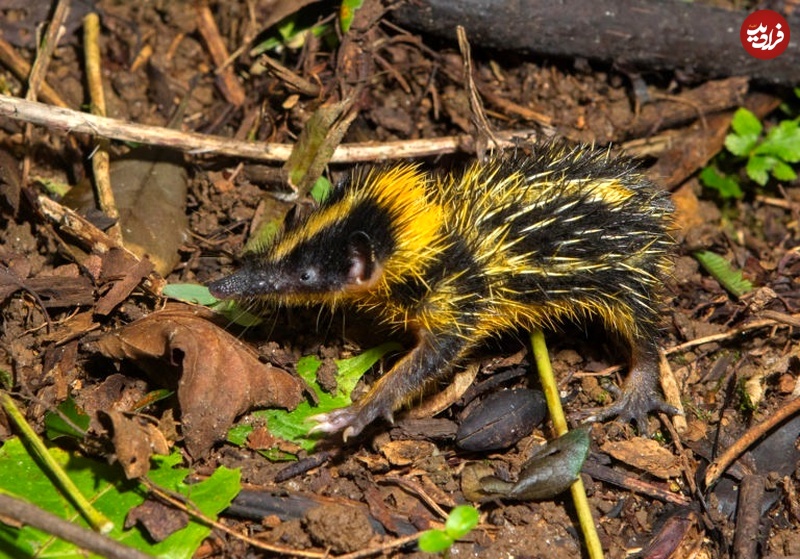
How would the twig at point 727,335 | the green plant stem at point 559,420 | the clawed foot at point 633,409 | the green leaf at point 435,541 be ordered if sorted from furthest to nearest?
1. the twig at point 727,335
2. the clawed foot at point 633,409
3. the green plant stem at point 559,420
4. the green leaf at point 435,541

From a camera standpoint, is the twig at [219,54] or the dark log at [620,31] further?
the twig at [219,54]

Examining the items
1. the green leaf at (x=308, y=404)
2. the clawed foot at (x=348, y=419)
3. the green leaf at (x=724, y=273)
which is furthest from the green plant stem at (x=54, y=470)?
the green leaf at (x=724, y=273)

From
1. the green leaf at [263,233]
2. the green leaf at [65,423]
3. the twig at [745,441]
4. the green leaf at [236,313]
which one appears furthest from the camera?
the green leaf at [263,233]

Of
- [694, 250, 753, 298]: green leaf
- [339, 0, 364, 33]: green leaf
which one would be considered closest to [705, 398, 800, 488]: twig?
[694, 250, 753, 298]: green leaf

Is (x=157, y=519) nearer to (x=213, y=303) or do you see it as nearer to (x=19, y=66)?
(x=213, y=303)

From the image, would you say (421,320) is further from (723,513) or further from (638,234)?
(723,513)

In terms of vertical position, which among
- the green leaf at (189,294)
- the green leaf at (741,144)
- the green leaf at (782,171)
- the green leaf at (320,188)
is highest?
the green leaf at (320,188)
